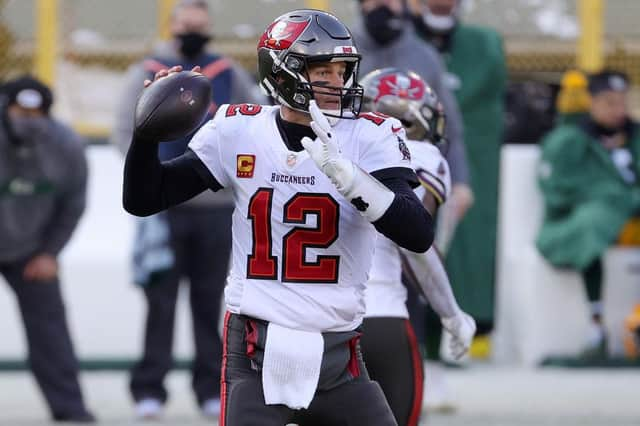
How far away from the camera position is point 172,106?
4293 mm

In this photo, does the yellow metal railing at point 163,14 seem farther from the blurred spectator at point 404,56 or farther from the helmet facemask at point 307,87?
the helmet facemask at point 307,87

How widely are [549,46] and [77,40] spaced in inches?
119

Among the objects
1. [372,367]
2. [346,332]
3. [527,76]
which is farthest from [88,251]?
[346,332]

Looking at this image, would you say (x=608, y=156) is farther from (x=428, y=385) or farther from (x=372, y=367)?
(x=372, y=367)

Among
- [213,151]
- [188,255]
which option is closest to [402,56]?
[188,255]

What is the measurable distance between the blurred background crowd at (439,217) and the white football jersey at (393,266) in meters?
2.24

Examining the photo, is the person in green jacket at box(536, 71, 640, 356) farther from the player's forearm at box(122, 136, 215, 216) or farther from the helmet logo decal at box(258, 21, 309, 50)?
the player's forearm at box(122, 136, 215, 216)

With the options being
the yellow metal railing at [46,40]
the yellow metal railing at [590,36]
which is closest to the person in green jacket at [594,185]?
the yellow metal railing at [590,36]

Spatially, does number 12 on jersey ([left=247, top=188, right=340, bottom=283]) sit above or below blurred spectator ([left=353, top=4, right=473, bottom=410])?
below

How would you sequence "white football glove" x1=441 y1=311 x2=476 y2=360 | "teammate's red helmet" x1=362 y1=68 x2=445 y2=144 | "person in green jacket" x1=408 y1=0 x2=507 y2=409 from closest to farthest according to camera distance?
"white football glove" x1=441 y1=311 x2=476 y2=360
"teammate's red helmet" x1=362 y1=68 x2=445 y2=144
"person in green jacket" x1=408 y1=0 x2=507 y2=409

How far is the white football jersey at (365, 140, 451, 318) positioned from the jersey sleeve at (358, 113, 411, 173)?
0.85 metres

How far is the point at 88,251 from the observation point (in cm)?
995

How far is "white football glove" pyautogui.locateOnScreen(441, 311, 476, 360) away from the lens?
541 centimetres

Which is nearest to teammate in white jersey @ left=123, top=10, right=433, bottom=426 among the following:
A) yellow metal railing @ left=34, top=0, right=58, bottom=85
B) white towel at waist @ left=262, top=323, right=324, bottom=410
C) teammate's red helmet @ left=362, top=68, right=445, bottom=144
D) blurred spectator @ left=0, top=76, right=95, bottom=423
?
white towel at waist @ left=262, top=323, right=324, bottom=410
